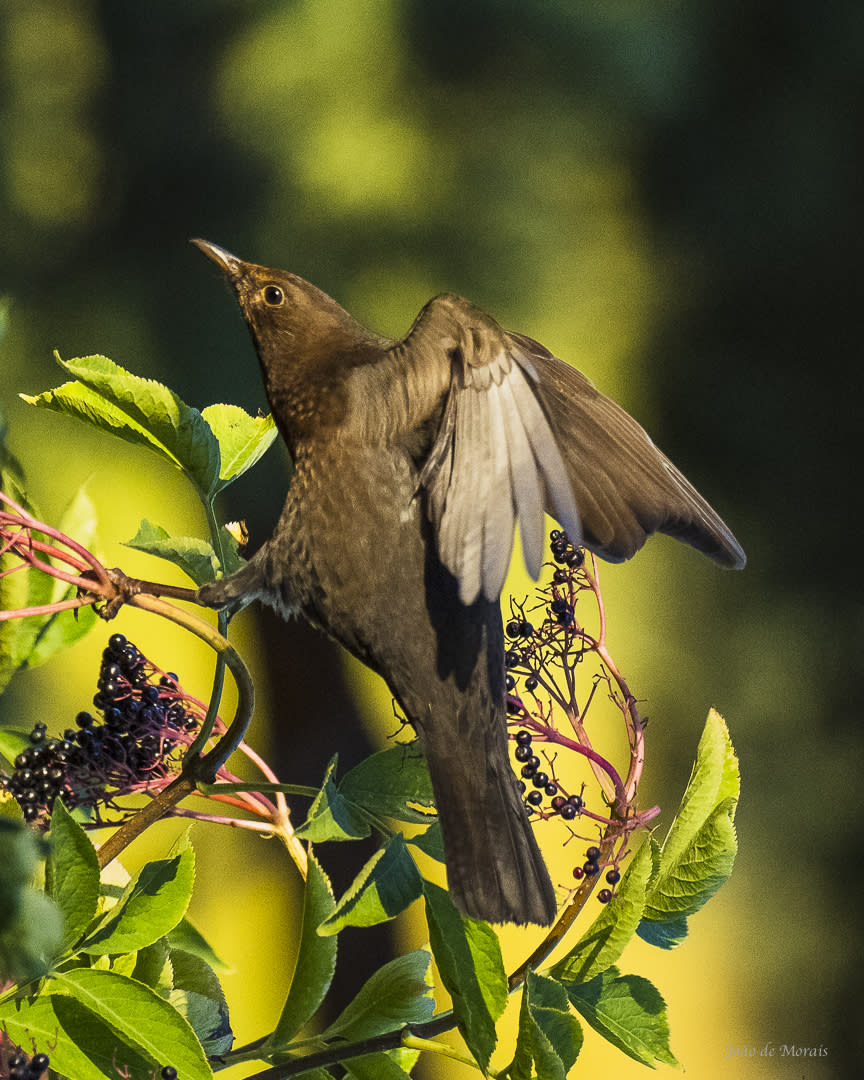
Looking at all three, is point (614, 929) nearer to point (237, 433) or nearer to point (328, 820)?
point (328, 820)

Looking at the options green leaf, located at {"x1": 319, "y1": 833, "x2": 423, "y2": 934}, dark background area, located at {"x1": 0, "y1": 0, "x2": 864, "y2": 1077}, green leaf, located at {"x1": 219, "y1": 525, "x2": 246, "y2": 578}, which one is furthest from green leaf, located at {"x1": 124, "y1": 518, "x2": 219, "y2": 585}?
dark background area, located at {"x1": 0, "y1": 0, "x2": 864, "y2": 1077}

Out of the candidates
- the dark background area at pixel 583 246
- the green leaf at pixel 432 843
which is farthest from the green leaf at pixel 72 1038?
the dark background area at pixel 583 246

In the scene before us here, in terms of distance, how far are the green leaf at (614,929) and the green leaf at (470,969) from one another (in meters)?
0.03

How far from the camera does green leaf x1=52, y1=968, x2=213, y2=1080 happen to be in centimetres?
25

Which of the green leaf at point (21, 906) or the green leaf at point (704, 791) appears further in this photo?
the green leaf at point (704, 791)

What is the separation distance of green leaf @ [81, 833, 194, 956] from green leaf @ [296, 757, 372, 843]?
32 mm

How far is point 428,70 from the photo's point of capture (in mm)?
805

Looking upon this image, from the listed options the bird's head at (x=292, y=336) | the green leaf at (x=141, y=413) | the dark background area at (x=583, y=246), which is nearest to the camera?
the green leaf at (x=141, y=413)

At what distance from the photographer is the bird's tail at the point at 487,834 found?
0.31 m

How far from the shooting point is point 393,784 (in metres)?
0.33

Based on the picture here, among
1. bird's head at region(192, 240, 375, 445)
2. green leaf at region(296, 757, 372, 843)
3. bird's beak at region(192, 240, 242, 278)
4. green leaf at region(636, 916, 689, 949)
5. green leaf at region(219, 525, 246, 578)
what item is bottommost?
green leaf at region(636, 916, 689, 949)

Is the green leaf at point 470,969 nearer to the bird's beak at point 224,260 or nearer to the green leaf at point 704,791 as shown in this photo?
the green leaf at point 704,791

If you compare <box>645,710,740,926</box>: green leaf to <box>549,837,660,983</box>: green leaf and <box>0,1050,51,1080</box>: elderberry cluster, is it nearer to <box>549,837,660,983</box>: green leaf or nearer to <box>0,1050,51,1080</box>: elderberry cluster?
<box>549,837,660,983</box>: green leaf

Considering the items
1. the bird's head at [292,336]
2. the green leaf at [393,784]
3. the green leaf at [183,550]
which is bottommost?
the green leaf at [393,784]
